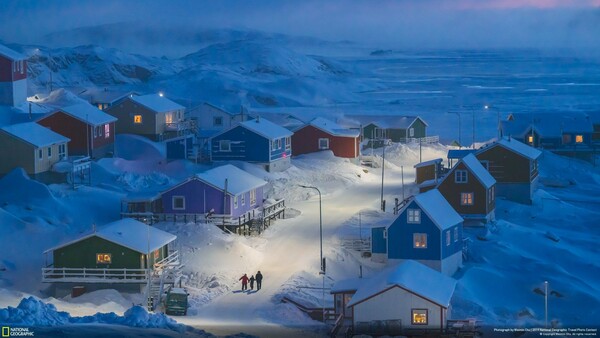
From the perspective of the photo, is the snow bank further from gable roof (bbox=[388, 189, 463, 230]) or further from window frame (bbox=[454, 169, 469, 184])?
window frame (bbox=[454, 169, 469, 184])

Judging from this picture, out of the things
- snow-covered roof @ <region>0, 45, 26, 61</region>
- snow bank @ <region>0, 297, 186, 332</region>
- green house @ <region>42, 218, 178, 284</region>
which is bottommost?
snow bank @ <region>0, 297, 186, 332</region>

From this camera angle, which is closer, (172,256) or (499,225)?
(172,256)

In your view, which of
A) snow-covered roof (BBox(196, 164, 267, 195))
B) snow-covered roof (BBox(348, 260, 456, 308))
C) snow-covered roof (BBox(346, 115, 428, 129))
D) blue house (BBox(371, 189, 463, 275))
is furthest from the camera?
snow-covered roof (BBox(346, 115, 428, 129))

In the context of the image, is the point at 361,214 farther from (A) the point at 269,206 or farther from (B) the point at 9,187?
(B) the point at 9,187

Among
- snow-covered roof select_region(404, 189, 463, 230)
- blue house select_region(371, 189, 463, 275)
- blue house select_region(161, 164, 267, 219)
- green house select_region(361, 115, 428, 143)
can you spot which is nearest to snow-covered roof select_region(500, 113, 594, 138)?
green house select_region(361, 115, 428, 143)

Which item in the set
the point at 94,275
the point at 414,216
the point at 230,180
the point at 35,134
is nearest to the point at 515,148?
the point at 230,180

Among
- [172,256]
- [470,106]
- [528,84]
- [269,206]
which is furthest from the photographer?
[528,84]

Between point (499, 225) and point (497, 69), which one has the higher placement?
point (497, 69)

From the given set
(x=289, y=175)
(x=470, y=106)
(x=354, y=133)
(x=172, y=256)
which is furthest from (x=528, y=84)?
(x=172, y=256)
